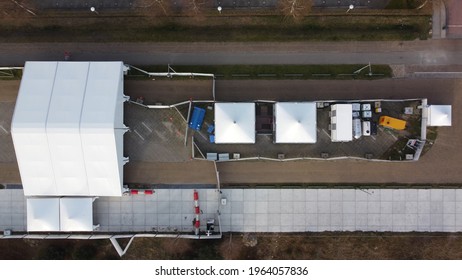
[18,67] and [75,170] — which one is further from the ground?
[18,67]

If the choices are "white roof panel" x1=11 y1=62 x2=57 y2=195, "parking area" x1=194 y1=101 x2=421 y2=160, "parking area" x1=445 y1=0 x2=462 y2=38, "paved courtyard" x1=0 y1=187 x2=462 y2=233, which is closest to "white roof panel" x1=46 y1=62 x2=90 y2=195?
"white roof panel" x1=11 y1=62 x2=57 y2=195

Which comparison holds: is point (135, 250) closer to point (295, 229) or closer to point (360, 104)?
point (295, 229)

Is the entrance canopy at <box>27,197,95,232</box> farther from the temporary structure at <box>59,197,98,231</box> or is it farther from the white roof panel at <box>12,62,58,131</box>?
the white roof panel at <box>12,62,58,131</box>

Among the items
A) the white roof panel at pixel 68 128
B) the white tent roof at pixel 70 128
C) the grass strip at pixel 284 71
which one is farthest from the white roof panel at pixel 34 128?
the grass strip at pixel 284 71

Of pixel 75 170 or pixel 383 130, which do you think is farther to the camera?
pixel 383 130

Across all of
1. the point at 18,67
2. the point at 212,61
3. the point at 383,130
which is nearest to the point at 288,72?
the point at 212,61
